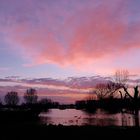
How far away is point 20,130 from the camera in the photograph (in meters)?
25.0

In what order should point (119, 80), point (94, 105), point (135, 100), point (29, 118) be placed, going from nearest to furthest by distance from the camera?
point (135, 100), point (119, 80), point (29, 118), point (94, 105)

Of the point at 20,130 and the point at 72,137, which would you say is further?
the point at 20,130

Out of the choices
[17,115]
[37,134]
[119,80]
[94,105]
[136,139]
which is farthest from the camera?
[94,105]

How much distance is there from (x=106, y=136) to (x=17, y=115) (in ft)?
199

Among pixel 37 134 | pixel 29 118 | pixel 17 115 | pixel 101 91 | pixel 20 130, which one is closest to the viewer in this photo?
pixel 37 134

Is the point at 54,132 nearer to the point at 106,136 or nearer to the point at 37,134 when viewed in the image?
the point at 37,134

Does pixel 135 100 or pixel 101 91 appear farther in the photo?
pixel 101 91

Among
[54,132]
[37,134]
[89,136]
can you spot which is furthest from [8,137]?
[89,136]

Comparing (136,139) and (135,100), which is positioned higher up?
(135,100)

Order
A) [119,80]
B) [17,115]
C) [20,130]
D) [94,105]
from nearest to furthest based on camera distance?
[20,130] < [119,80] < [17,115] < [94,105]

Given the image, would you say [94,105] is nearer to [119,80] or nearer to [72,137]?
[119,80]

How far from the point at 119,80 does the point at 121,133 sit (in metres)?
51.8

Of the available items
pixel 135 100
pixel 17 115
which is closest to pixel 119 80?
pixel 17 115

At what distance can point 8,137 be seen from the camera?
2200 cm
